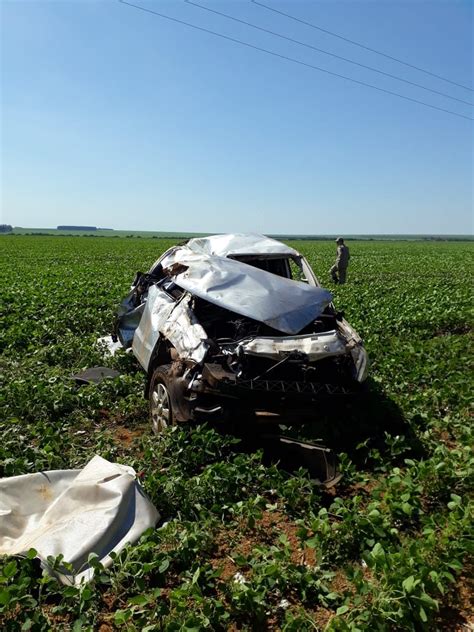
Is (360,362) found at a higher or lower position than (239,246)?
lower

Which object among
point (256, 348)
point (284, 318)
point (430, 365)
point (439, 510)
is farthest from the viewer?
point (430, 365)

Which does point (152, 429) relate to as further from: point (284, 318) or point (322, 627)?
point (322, 627)

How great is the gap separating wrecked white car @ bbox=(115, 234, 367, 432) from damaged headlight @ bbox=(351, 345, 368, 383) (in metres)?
0.01

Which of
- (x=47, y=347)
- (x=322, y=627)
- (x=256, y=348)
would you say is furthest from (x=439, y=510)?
(x=47, y=347)

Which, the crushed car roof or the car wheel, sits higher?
the crushed car roof

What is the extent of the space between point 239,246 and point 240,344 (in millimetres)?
2296

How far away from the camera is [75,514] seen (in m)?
3.19

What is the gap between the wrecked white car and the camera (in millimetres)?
4215

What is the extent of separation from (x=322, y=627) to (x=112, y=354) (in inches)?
226

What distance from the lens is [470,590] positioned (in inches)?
112

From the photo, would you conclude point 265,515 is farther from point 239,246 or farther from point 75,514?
point 239,246

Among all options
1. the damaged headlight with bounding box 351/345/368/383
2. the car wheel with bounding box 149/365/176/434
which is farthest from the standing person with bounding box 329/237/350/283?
the car wheel with bounding box 149/365/176/434

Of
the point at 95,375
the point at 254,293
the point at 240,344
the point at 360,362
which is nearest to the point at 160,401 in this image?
the point at 240,344

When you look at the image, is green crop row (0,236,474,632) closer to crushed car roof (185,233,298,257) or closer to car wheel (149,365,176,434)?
car wheel (149,365,176,434)
